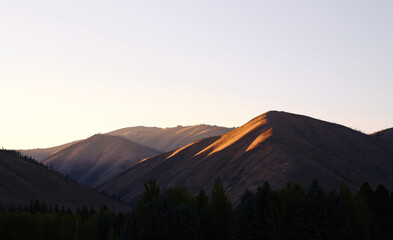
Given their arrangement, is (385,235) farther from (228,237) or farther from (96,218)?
(96,218)

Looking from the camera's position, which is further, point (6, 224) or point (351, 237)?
point (6, 224)

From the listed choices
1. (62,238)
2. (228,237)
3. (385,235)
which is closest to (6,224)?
(62,238)

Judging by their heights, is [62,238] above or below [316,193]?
below

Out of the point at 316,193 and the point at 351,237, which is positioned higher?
the point at 316,193

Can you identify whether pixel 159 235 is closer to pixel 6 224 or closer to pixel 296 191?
pixel 296 191

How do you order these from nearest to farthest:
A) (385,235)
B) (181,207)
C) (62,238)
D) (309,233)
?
1. (309,233)
2. (181,207)
3. (385,235)
4. (62,238)

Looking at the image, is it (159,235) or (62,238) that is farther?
(62,238)

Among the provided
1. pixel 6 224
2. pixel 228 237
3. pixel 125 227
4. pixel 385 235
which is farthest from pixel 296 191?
pixel 6 224

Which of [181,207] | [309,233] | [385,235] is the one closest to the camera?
[309,233]

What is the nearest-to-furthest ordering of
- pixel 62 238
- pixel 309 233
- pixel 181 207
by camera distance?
pixel 309 233 → pixel 181 207 → pixel 62 238

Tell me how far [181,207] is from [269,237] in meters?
13.5

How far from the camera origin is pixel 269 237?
258 feet

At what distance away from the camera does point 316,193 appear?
8006 centimetres

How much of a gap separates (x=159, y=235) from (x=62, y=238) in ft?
96.6
